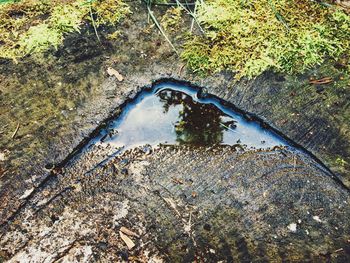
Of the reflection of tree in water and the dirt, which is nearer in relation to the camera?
the dirt

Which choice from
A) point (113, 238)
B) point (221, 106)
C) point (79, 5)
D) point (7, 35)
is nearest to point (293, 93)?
point (221, 106)

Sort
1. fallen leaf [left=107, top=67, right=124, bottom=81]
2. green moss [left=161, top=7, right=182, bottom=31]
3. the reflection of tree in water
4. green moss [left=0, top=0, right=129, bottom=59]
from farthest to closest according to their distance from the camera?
green moss [left=161, top=7, right=182, bottom=31] → green moss [left=0, top=0, right=129, bottom=59] → fallen leaf [left=107, top=67, right=124, bottom=81] → the reflection of tree in water

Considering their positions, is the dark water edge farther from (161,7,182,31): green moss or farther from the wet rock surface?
(161,7,182,31): green moss

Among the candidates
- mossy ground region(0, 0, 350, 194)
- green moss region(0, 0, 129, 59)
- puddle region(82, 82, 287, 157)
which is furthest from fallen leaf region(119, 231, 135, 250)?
green moss region(0, 0, 129, 59)

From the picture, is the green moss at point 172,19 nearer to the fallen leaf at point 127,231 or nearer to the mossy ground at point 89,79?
the mossy ground at point 89,79

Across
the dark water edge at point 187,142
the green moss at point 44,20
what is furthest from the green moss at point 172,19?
the dark water edge at point 187,142


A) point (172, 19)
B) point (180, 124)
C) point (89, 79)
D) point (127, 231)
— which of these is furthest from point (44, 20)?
point (127, 231)

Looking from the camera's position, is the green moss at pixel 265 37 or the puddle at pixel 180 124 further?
the green moss at pixel 265 37
